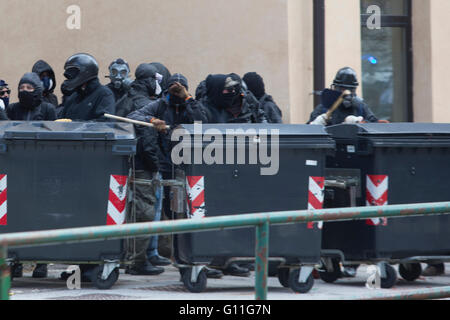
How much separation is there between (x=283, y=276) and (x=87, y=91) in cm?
241

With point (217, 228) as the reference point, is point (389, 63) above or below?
above

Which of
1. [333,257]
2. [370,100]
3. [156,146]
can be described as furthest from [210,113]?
[370,100]

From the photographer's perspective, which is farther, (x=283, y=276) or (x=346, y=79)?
(x=346, y=79)

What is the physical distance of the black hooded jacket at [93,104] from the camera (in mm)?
8477

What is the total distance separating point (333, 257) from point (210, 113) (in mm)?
1598

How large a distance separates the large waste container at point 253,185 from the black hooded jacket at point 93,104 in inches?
50.2

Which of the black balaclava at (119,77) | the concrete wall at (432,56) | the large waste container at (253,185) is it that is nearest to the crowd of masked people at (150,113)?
the large waste container at (253,185)

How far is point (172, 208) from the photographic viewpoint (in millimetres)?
7973

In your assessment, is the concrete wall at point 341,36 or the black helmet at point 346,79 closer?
the black helmet at point 346,79

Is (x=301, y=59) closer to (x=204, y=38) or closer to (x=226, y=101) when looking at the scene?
(x=204, y=38)
